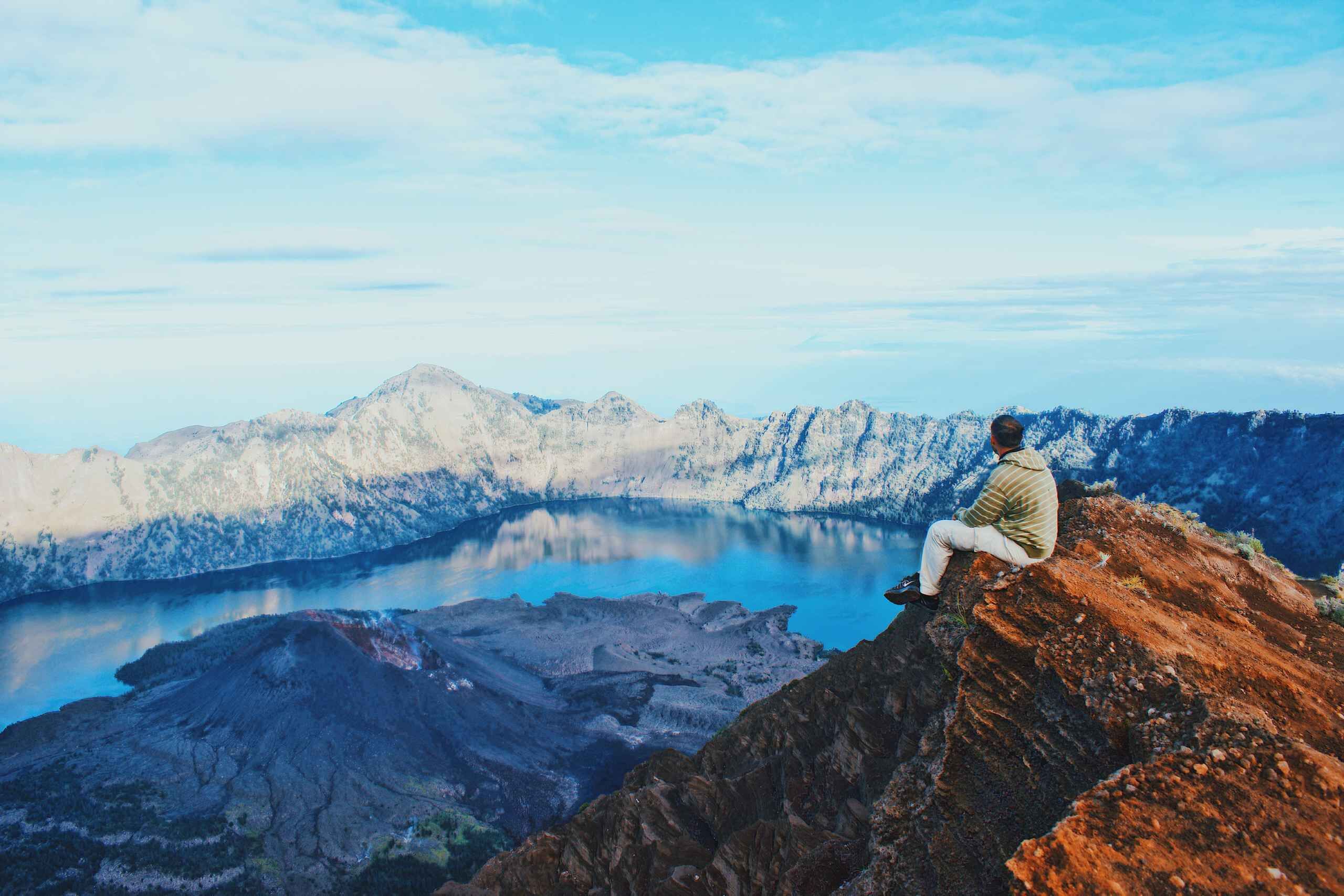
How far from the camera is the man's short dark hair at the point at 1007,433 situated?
13031 mm

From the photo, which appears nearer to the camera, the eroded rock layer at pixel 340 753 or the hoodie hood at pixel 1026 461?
the hoodie hood at pixel 1026 461

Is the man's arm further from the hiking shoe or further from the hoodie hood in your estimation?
the hiking shoe

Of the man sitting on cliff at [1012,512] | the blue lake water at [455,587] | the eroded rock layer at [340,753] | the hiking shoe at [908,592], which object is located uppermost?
the man sitting on cliff at [1012,512]

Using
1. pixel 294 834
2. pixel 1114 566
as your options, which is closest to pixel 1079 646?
pixel 1114 566

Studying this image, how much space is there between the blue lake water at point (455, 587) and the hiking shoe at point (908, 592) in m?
102

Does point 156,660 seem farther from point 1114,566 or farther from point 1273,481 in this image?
point 1273,481

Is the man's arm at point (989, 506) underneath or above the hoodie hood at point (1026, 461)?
underneath

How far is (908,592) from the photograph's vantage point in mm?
14398

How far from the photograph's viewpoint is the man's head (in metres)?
13.0

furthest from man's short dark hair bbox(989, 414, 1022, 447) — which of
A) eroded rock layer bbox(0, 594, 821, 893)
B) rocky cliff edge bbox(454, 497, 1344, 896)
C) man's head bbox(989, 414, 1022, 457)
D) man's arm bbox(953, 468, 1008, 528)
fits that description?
eroded rock layer bbox(0, 594, 821, 893)

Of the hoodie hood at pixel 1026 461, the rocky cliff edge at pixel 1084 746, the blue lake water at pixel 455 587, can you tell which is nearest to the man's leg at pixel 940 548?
the rocky cliff edge at pixel 1084 746

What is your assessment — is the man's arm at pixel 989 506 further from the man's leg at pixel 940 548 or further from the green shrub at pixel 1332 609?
the green shrub at pixel 1332 609

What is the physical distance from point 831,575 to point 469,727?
316ft

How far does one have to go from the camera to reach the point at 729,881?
21.8m
